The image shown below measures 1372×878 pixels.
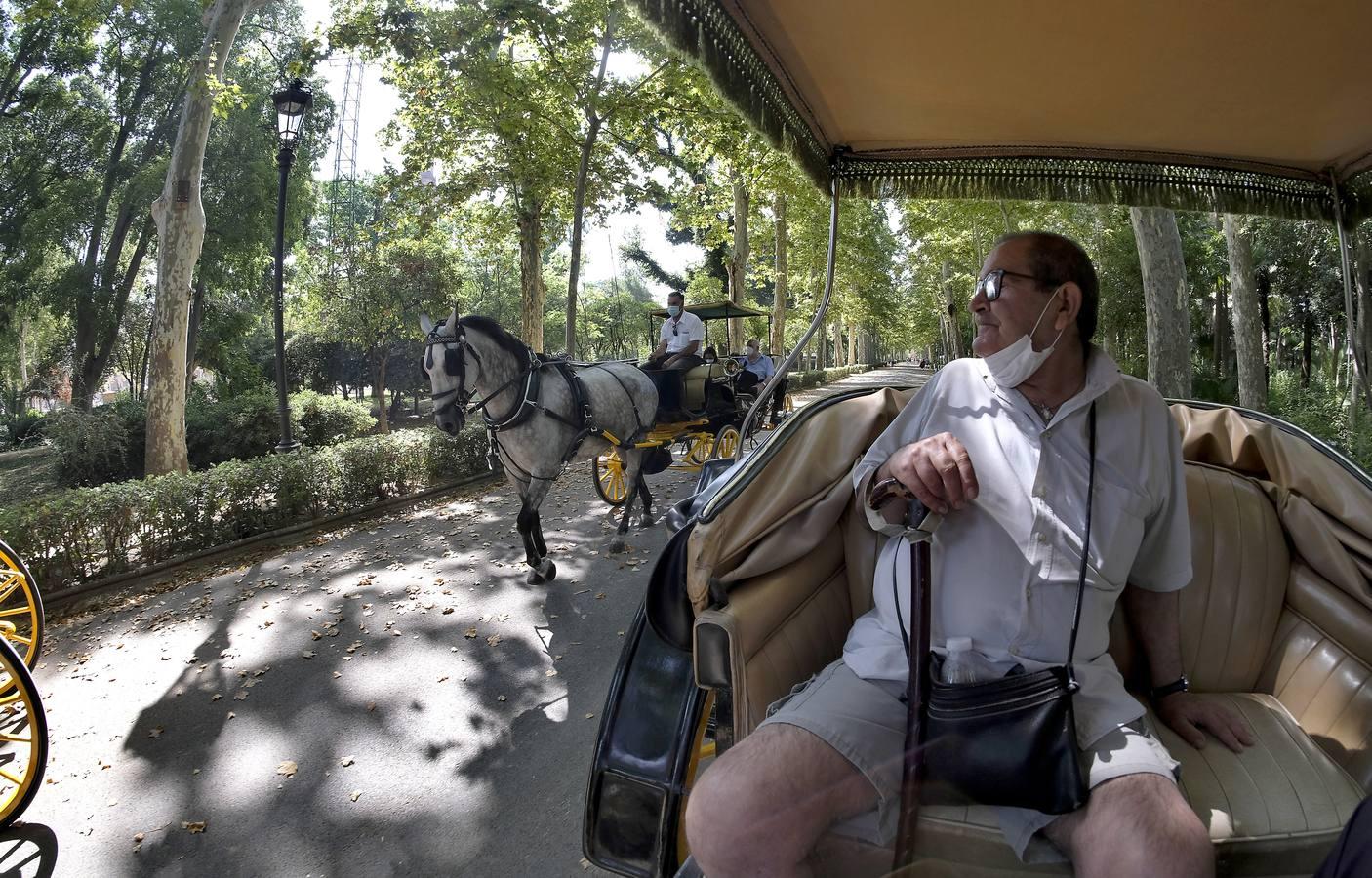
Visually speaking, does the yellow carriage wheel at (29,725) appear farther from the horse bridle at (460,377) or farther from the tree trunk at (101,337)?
the tree trunk at (101,337)

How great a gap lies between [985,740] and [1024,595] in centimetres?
37

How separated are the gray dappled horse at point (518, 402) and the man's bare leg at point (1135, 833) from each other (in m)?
4.92

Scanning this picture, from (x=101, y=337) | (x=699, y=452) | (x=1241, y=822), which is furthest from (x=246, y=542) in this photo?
(x=101, y=337)

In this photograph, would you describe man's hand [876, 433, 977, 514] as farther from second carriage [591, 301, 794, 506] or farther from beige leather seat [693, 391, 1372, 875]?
second carriage [591, 301, 794, 506]

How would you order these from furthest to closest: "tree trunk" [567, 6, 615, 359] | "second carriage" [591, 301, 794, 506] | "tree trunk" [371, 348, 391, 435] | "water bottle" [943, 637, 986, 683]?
1. "tree trunk" [371, 348, 391, 435]
2. "tree trunk" [567, 6, 615, 359]
3. "second carriage" [591, 301, 794, 506]
4. "water bottle" [943, 637, 986, 683]

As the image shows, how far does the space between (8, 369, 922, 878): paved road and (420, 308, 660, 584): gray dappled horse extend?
0.85 meters

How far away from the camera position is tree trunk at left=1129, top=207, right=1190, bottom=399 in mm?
7414

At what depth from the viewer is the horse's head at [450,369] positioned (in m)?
5.65

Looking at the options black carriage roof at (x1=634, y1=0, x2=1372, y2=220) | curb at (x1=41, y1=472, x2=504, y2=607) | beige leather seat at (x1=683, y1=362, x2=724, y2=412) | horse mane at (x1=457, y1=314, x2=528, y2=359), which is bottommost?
curb at (x1=41, y1=472, x2=504, y2=607)

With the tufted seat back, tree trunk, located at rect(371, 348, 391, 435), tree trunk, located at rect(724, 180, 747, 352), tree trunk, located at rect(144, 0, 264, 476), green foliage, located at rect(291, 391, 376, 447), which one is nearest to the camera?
the tufted seat back

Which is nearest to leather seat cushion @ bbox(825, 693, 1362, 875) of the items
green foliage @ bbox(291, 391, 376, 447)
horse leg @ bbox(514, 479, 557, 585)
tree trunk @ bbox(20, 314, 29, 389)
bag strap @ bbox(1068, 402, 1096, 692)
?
bag strap @ bbox(1068, 402, 1096, 692)

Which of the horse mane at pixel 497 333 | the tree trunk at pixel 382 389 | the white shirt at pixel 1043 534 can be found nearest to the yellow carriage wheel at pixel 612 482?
the horse mane at pixel 497 333

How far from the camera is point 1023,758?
4.92 ft

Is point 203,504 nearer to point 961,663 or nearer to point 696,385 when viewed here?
point 696,385
